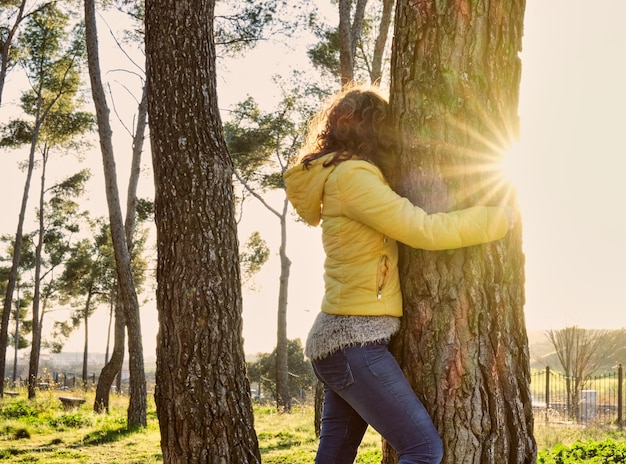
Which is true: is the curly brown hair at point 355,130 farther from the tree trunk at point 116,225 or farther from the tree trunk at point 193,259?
the tree trunk at point 116,225

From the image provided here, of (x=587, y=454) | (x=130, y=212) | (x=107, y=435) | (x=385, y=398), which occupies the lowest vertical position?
(x=107, y=435)

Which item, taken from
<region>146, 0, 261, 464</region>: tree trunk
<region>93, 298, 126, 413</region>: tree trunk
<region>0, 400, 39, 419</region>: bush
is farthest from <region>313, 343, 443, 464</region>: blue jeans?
<region>93, 298, 126, 413</region>: tree trunk

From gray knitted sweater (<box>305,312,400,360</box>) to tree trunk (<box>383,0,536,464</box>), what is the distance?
16 cm

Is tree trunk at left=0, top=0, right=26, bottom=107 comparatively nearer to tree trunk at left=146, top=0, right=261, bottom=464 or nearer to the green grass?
the green grass

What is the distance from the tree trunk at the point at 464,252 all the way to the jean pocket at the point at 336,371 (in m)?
0.30

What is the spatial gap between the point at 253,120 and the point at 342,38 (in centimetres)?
949

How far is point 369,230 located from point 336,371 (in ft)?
1.78

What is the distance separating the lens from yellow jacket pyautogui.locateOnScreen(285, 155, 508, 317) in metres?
2.37

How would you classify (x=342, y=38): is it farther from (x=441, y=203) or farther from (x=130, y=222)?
(x=441, y=203)

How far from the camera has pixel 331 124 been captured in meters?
2.64

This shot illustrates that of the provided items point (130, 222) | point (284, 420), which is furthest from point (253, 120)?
point (284, 420)

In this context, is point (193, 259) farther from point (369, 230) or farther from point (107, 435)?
point (107, 435)

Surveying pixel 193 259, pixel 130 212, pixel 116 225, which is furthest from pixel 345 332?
pixel 130 212

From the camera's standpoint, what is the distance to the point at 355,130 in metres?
2.60
